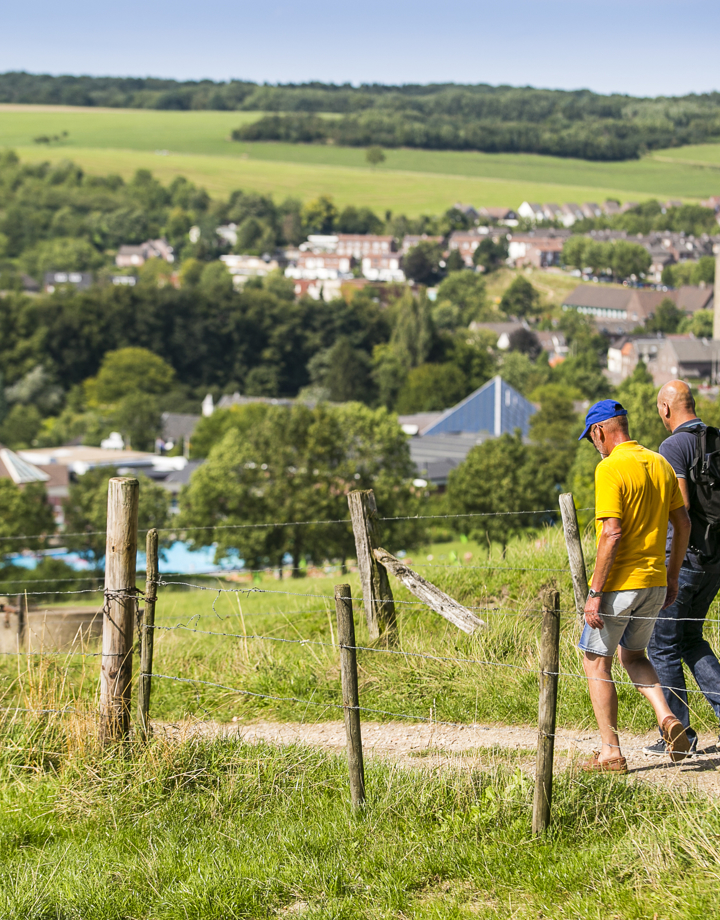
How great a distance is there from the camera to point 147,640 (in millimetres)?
4727

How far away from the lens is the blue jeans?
4.41 meters

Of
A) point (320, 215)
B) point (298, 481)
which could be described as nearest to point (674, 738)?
point (298, 481)

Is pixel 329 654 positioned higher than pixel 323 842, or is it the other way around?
pixel 323 842

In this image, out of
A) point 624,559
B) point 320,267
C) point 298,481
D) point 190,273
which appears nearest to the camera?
point 624,559

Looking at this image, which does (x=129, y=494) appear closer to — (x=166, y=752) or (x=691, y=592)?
(x=166, y=752)

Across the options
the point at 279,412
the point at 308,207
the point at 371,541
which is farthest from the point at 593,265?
the point at 371,541

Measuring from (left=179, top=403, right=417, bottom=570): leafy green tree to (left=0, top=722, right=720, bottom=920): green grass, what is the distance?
31064mm

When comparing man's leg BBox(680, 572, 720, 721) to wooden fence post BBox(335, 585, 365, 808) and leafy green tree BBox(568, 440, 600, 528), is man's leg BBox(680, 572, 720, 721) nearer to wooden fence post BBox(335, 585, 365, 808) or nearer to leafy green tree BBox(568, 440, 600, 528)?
wooden fence post BBox(335, 585, 365, 808)

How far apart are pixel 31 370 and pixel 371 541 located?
107895mm

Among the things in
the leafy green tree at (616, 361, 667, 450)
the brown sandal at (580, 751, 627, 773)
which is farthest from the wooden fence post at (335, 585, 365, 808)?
the leafy green tree at (616, 361, 667, 450)

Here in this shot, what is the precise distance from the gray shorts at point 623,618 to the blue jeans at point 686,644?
0.29m

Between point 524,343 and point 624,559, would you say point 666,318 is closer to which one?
point 524,343

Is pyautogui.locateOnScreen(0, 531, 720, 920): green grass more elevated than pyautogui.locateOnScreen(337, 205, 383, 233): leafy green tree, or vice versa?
pyautogui.locateOnScreen(337, 205, 383, 233): leafy green tree

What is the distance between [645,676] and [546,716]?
2.95ft
